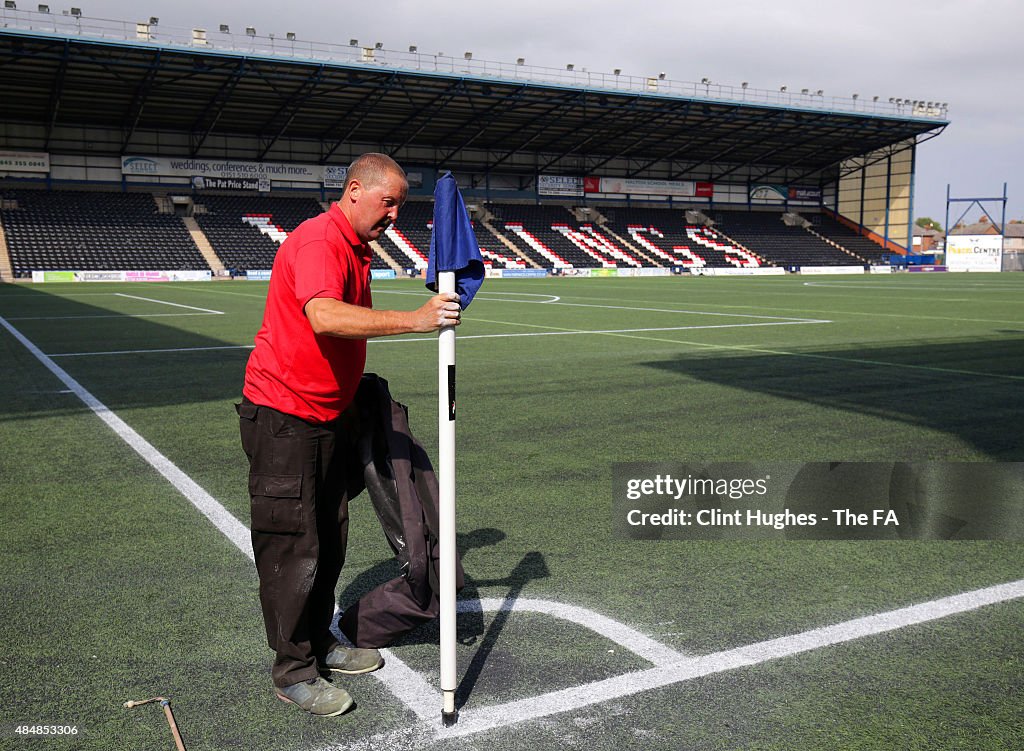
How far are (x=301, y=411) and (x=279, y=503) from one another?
0.33m

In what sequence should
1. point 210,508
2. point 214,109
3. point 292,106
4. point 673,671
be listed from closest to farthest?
point 673,671, point 210,508, point 214,109, point 292,106

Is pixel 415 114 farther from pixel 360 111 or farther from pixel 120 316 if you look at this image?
pixel 120 316

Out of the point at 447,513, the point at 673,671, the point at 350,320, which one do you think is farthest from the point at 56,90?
the point at 673,671

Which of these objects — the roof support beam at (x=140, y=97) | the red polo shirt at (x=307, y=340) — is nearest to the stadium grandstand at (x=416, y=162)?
the roof support beam at (x=140, y=97)

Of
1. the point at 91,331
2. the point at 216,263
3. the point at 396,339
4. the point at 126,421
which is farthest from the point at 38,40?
the point at 126,421

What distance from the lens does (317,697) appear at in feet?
10.0

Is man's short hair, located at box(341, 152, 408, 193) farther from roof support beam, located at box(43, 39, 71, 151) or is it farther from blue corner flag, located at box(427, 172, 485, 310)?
roof support beam, located at box(43, 39, 71, 151)

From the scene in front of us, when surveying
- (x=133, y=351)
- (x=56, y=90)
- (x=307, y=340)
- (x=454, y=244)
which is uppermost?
(x=56, y=90)

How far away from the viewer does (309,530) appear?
123 inches

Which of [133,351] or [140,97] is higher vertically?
[140,97]

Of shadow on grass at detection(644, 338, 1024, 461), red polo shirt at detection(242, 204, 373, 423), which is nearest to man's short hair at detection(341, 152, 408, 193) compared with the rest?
red polo shirt at detection(242, 204, 373, 423)

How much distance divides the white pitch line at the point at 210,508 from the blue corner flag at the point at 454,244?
142 centimetres

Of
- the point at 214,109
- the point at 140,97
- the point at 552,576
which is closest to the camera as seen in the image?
the point at 552,576

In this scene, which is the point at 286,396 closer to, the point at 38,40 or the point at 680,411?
the point at 680,411
